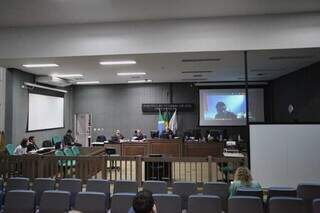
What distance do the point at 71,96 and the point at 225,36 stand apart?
35.7 feet

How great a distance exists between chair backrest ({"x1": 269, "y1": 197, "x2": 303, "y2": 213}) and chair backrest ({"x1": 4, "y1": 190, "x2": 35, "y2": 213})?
352 centimetres

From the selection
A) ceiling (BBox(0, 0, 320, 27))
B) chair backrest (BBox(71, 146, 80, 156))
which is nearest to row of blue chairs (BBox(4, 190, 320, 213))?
ceiling (BBox(0, 0, 320, 27))

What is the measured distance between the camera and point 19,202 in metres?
4.03

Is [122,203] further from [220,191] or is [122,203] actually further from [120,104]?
[120,104]

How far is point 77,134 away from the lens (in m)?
15.0

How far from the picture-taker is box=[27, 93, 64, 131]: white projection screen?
11219mm

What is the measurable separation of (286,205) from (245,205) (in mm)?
541

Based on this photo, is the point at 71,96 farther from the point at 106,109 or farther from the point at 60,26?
the point at 60,26

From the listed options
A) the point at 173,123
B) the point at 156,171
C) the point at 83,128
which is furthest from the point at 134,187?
the point at 83,128

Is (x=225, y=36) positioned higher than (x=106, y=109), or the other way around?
(x=225, y=36)

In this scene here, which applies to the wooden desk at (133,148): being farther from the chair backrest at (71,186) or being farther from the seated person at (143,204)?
the seated person at (143,204)

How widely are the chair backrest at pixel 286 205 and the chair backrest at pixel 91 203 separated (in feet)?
7.93

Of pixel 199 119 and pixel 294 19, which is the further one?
pixel 199 119

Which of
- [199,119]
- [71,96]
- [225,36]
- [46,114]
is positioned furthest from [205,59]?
[71,96]
